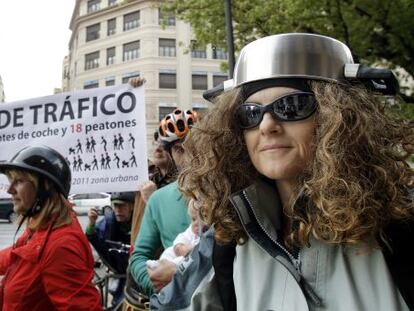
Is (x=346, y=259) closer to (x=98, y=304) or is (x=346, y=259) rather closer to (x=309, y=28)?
(x=98, y=304)

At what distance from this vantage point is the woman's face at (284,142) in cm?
143

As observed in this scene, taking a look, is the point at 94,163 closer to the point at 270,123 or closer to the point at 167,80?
the point at 270,123

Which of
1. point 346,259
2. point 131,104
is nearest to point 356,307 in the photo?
point 346,259

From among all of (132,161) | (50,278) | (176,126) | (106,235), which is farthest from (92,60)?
(50,278)

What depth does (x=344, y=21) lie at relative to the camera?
8664mm

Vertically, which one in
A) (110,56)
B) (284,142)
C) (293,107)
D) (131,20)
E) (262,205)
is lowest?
(262,205)

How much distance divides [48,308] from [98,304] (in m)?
0.25

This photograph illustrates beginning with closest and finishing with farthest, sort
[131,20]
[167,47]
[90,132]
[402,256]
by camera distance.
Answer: [402,256]
[90,132]
[167,47]
[131,20]

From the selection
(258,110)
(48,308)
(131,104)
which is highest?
(131,104)

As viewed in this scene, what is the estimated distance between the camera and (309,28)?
896cm

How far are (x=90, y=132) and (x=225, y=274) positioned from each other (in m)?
2.92

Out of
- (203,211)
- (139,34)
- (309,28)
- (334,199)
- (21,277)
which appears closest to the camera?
(334,199)

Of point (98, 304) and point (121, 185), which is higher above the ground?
point (121, 185)

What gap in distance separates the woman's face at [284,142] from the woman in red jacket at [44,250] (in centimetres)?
134
